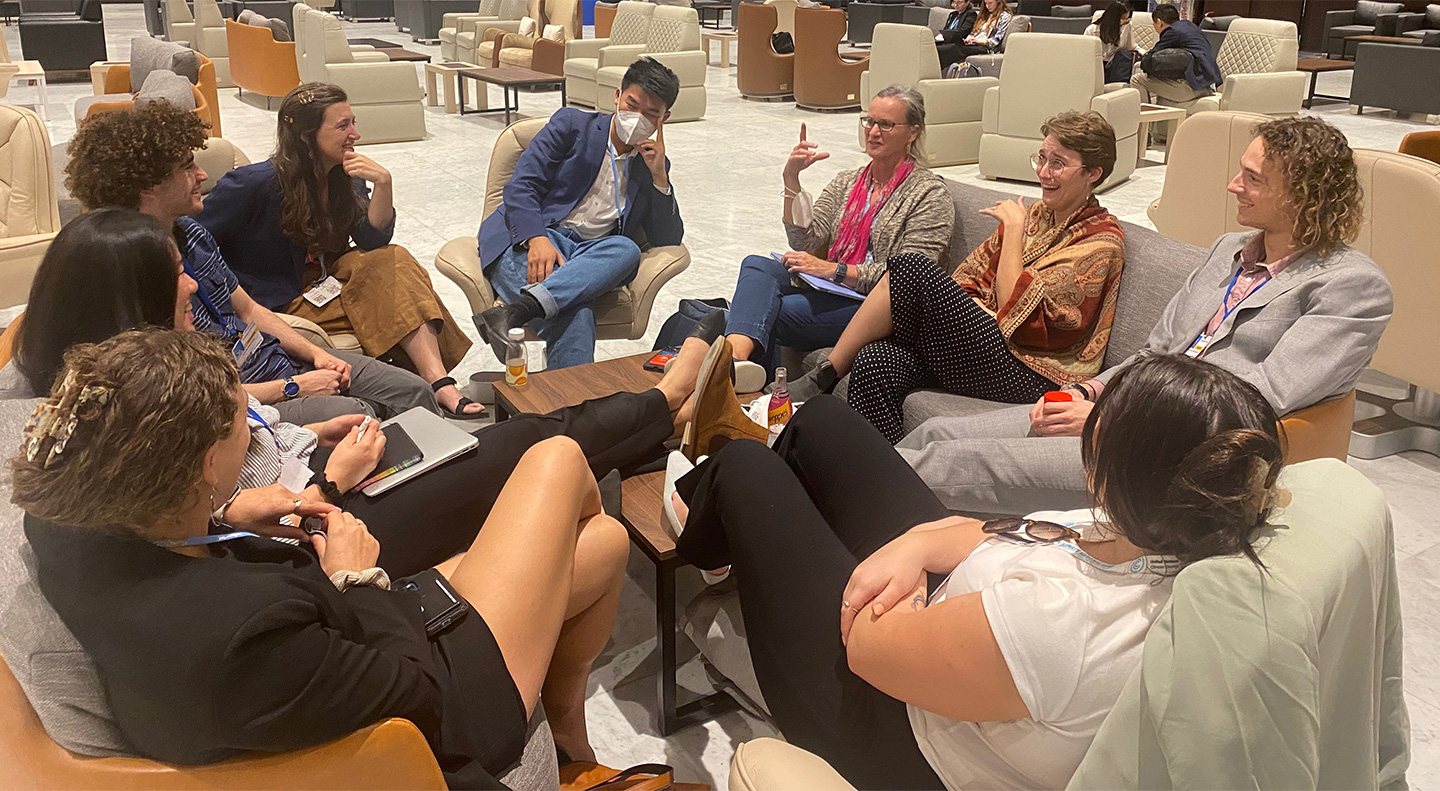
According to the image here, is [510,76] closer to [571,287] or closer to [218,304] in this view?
[571,287]

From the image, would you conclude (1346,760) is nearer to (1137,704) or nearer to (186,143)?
(1137,704)

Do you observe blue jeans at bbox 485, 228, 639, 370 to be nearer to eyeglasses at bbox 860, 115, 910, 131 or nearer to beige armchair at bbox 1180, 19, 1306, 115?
eyeglasses at bbox 860, 115, 910, 131

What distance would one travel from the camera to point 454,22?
45.4 ft

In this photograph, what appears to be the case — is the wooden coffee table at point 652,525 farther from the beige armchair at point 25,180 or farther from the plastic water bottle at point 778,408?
the beige armchair at point 25,180

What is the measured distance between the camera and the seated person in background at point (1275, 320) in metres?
2.44

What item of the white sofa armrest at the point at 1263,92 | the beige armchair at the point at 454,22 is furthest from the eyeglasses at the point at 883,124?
the beige armchair at the point at 454,22

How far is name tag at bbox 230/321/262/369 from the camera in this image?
278 cm

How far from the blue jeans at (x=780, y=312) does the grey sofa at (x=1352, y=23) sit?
41.3 ft

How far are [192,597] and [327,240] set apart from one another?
2.25 meters

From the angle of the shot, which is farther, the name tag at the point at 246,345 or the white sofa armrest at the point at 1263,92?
the white sofa armrest at the point at 1263,92

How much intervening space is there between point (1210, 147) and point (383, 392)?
10.3 feet

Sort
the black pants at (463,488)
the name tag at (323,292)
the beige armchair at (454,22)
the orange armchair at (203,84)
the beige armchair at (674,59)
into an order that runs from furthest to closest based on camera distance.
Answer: the beige armchair at (454,22) < the beige armchair at (674,59) < the orange armchair at (203,84) < the name tag at (323,292) < the black pants at (463,488)

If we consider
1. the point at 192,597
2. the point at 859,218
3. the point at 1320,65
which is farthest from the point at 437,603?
the point at 1320,65

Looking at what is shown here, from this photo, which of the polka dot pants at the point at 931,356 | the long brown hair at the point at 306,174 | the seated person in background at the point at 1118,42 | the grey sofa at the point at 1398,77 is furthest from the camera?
the grey sofa at the point at 1398,77
